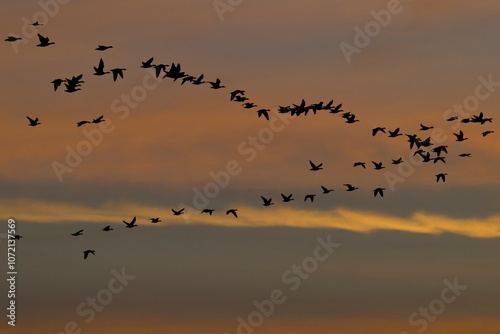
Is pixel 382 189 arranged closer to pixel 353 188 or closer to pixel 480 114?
pixel 353 188

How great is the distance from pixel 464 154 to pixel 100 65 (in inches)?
1879

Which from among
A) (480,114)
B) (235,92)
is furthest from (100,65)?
(480,114)

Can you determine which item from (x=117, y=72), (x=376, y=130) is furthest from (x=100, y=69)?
(x=376, y=130)

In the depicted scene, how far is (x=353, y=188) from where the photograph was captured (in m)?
168

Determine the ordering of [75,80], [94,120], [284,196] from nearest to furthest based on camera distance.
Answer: [75,80] → [94,120] → [284,196]

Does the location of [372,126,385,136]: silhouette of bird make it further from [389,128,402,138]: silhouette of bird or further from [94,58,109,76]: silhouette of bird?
[94,58,109,76]: silhouette of bird

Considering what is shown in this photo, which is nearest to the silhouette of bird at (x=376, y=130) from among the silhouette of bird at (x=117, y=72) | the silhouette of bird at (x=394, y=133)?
the silhouette of bird at (x=394, y=133)

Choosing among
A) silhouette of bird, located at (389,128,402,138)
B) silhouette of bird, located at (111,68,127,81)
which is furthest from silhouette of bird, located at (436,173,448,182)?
silhouette of bird, located at (111,68,127,81)

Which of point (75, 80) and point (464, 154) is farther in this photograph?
point (464, 154)

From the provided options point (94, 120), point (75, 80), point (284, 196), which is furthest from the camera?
point (284, 196)

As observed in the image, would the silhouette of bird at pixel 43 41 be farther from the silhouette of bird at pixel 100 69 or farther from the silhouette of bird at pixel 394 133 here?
the silhouette of bird at pixel 394 133

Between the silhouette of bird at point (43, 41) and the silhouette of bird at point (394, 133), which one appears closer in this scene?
the silhouette of bird at point (43, 41)

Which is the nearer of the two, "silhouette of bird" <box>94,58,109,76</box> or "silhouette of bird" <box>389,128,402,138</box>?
"silhouette of bird" <box>94,58,109,76</box>

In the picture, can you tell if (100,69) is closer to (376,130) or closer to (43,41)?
(43,41)
